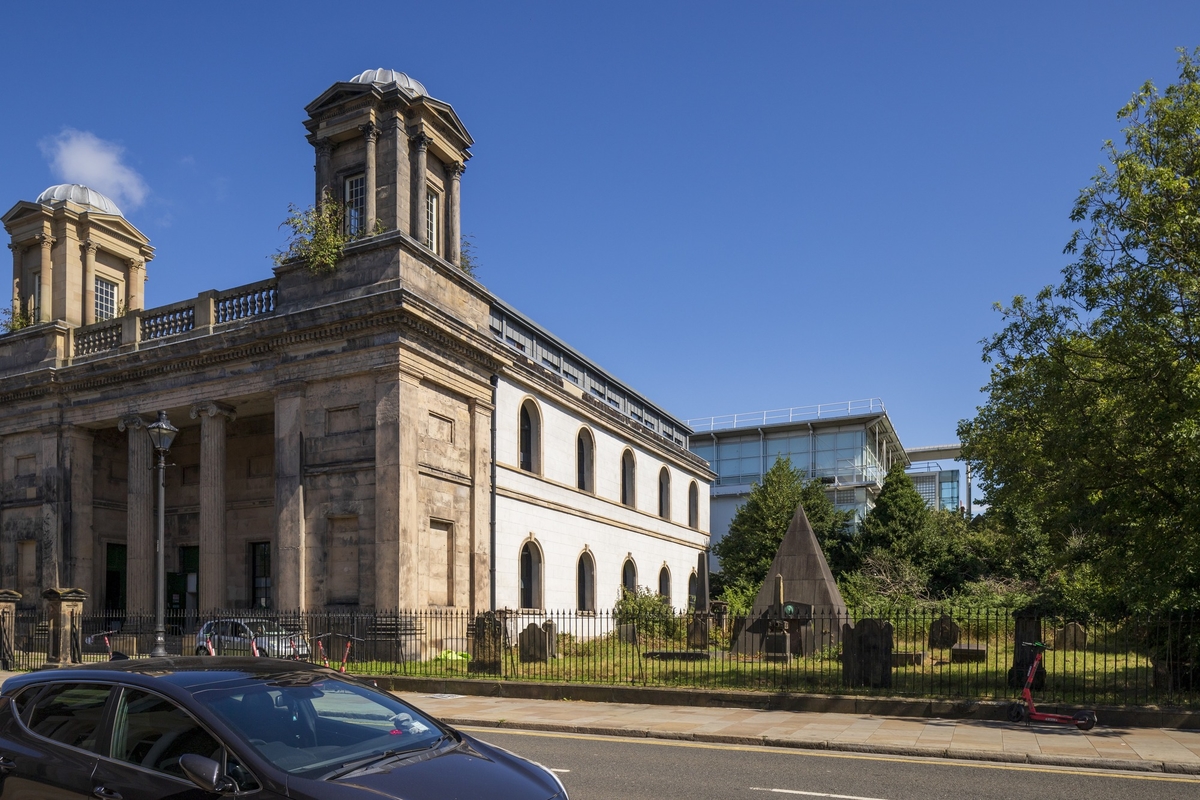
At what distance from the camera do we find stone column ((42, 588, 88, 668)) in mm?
26812

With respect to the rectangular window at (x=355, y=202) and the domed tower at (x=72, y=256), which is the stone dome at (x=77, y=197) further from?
the rectangular window at (x=355, y=202)

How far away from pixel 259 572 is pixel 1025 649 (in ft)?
81.9

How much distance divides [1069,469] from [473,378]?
18176 mm

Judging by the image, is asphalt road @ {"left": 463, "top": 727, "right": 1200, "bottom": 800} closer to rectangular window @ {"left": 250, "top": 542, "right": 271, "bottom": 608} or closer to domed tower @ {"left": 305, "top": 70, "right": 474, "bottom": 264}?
domed tower @ {"left": 305, "top": 70, "right": 474, "bottom": 264}

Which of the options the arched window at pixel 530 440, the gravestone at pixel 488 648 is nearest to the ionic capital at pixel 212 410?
the arched window at pixel 530 440

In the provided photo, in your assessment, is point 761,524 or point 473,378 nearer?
point 473,378

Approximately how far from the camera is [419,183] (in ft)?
97.4

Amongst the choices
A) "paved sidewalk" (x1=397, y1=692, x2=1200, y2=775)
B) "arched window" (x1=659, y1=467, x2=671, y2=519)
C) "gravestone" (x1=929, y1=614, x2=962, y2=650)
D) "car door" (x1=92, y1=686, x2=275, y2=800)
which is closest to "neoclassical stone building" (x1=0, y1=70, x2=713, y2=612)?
"paved sidewalk" (x1=397, y1=692, x2=1200, y2=775)

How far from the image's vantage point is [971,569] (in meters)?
48.6

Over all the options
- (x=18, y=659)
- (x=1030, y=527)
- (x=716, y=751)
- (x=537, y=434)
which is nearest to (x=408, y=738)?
(x=716, y=751)

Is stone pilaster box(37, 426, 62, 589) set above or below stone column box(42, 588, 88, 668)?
above

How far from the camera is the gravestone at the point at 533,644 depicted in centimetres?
2341

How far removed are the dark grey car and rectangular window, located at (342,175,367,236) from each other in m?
24.7

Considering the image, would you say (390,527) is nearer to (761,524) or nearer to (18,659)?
(18,659)
